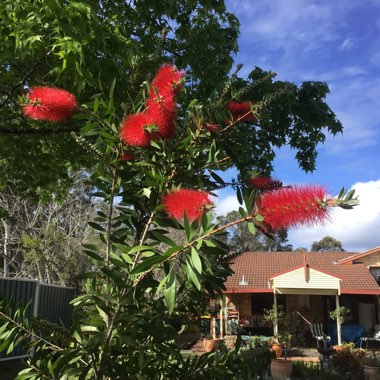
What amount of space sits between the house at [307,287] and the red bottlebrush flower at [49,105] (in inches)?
→ 630

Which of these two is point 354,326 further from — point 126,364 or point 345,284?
point 126,364

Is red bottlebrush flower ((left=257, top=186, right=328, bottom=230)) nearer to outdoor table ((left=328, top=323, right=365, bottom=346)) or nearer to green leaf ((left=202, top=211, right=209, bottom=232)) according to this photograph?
green leaf ((left=202, top=211, right=209, bottom=232))

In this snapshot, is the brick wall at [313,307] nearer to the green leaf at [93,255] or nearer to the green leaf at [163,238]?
the green leaf at [93,255]

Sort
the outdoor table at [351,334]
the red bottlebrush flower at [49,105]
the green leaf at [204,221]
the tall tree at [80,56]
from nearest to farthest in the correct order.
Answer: the green leaf at [204,221] → the red bottlebrush flower at [49,105] → the tall tree at [80,56] → the outdoor table at [351,334]

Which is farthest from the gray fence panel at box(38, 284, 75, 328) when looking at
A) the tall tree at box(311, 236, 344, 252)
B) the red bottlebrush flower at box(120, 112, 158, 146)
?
the tall tree at box(311, 236, 344, 252)

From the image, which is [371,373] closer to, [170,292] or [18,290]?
[18,290]

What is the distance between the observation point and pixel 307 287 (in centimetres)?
1803

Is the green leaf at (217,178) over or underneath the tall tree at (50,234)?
underneath

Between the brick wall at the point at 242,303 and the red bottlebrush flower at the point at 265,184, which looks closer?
the red bottlebrush flower at the point at 265,184

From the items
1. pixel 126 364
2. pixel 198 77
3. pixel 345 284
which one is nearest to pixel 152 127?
pixel 126 364

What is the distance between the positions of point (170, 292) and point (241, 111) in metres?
1.12

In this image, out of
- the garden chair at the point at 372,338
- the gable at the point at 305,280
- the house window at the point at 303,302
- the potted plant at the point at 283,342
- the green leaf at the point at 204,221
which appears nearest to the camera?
the green leaf at the point at 204,221

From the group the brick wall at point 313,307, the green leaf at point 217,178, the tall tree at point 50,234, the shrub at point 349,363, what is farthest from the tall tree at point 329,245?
the green leaf at point 217,178

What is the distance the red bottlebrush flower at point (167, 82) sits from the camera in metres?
2.03
